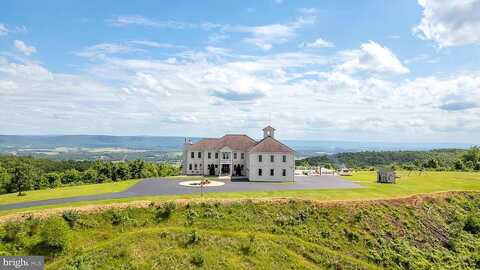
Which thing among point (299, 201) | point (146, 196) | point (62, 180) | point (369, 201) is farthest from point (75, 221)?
point (62, 180)

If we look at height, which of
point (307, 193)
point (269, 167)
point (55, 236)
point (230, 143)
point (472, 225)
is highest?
point (230, 143)

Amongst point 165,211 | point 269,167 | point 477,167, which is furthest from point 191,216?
point 477,167

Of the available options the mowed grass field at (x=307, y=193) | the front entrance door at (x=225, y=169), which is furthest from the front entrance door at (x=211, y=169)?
the mowed grass field at (x=307, y=193)

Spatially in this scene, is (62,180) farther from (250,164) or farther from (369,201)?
(369,201)

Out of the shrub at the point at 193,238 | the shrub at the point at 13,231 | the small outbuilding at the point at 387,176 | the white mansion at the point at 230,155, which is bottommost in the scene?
the shrub at the point at 193,238

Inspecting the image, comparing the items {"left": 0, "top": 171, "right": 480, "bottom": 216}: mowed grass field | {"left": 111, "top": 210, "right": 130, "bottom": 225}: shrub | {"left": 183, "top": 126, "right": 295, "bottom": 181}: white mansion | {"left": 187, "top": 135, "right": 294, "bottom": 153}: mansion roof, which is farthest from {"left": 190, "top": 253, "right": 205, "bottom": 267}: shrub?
{"left": 187, "top": 135, "right": 294, "bottom": 153}: mansion roof

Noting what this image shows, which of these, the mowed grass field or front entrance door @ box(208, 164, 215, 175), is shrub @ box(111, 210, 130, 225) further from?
front entrance door @ box(208, 164, 215, 175)
